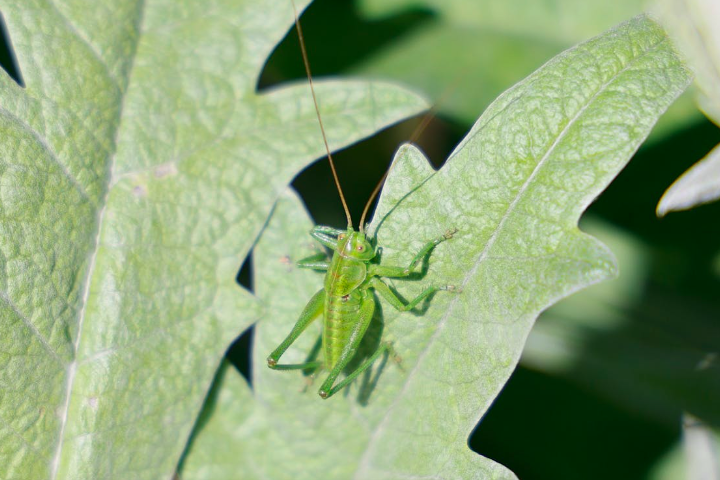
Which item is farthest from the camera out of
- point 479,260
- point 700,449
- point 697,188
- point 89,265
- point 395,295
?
point 700,449

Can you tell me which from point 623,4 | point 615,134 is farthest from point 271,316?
point 623,4

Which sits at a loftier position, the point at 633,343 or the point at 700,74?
the point at 700,74

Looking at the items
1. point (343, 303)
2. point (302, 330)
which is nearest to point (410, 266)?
point (343, 303)

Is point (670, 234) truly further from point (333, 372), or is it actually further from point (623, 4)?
point (333, 372)

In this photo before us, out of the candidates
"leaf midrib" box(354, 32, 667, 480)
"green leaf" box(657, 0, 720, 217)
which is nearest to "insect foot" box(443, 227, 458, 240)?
"leaf midrib" box(354, 32, 667, 480)

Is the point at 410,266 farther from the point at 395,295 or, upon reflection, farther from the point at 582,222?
the point at 582,222

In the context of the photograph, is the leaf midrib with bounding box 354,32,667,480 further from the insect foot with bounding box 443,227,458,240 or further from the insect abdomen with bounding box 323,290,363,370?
the insect abdomen with bounding box 323,290,363,370

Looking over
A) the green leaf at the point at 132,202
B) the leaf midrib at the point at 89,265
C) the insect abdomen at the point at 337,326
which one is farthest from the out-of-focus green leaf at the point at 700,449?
the leaf midrib at the point at 89,265

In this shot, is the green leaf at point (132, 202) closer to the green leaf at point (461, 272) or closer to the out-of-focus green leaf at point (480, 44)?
the green leaf at point (461, 272)
